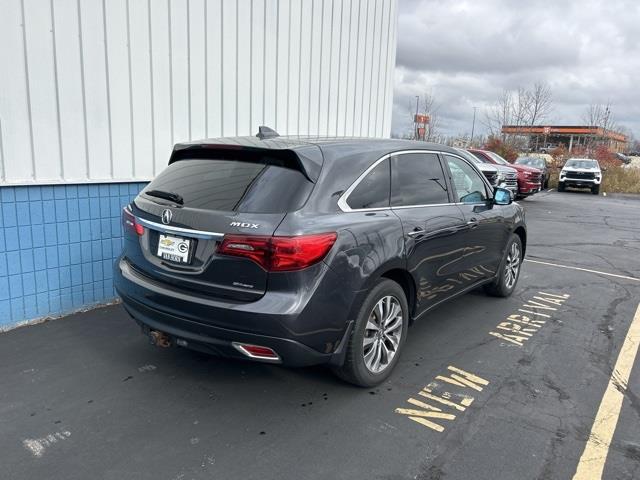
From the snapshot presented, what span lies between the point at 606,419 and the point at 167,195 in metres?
3.28

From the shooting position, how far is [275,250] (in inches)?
114

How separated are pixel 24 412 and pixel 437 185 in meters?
3.50

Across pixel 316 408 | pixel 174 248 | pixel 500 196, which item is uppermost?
pixel 500 196

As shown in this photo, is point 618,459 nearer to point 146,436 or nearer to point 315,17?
point 146,436

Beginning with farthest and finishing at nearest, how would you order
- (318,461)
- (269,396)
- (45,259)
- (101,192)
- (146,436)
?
(101,192)
(45,259)
(269,396)
(146,436)
(318,461)

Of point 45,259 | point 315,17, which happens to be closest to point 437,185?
point 45,259

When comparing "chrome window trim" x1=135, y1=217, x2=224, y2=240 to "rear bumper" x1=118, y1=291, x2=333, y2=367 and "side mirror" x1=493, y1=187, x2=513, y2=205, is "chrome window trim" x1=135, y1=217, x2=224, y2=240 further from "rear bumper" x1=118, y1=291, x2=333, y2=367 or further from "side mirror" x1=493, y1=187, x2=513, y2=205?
"side mirror" x1=493, y1=187, x2=513, y2=205

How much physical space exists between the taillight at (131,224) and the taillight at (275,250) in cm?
87

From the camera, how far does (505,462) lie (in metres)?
2.85

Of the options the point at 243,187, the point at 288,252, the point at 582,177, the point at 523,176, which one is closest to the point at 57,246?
the point at 243,187

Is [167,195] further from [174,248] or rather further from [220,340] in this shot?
[220,340]

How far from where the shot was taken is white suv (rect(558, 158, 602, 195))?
24484 millimetres

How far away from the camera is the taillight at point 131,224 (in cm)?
353

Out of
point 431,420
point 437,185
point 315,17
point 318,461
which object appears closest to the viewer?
point 318,461
